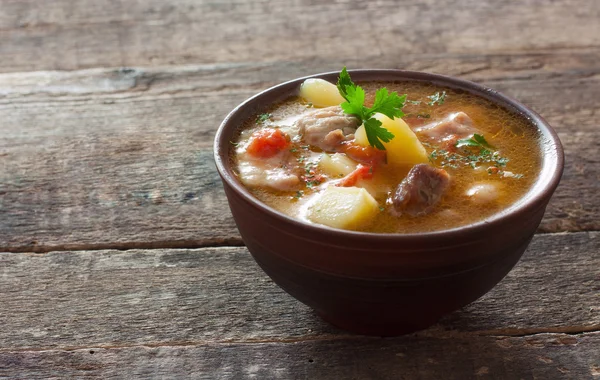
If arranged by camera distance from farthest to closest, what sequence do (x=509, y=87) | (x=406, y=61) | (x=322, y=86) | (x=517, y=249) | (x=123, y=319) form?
(x=406, y=61) < (x=509, y=87) < (x=322, y=86) < (x=123, y=319) < (x=517, y=249)

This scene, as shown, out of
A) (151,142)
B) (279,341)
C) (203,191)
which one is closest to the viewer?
(279,341)

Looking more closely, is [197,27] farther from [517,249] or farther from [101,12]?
[517,249]

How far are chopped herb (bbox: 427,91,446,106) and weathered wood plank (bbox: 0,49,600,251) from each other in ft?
1.74

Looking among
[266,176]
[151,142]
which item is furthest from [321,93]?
[151,142]

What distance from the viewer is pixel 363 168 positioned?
5.54ft

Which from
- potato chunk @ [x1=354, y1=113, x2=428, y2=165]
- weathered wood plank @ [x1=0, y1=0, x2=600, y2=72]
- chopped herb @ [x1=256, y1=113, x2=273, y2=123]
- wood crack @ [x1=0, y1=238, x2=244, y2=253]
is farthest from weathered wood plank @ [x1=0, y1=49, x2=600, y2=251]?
potato chunk @ [x1=354, y1=113, x2=428, y2=165]

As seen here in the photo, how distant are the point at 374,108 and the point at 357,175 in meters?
0.19

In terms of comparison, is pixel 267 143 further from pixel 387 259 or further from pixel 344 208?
pixel 387 259

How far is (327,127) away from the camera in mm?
1807

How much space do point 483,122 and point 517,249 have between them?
0.43 metres

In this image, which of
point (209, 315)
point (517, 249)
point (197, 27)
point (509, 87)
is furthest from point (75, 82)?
point (517, 249)

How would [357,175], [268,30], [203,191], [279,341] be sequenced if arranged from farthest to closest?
[268,30], [203,191], [279,341], [357,175]

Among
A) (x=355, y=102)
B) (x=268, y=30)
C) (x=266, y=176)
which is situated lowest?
(x=268, y=30)

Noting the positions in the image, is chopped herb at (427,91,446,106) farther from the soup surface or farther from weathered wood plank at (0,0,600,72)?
weathered wood plank at (0,0,600,72)
